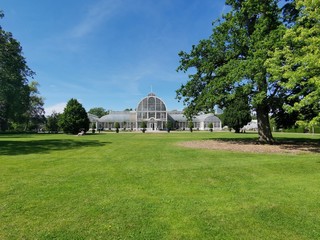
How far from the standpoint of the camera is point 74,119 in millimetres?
46969

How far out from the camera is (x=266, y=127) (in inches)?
835

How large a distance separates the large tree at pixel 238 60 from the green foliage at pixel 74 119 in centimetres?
2877

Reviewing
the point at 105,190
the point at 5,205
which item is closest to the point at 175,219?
the point at 105,190

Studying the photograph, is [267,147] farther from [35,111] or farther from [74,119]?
[35,111]

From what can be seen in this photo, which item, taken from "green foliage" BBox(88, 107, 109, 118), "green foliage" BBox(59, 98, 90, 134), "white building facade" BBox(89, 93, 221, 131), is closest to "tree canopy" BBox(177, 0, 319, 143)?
"green foliage" BBox(59, 98, 90, 134)

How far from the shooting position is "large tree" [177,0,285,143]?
17.1 m

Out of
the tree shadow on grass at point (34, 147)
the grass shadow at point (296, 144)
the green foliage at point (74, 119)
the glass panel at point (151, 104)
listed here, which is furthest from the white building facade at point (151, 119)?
the tree shadow on grass at point (34, 147)

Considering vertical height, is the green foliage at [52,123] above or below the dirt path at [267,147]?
above

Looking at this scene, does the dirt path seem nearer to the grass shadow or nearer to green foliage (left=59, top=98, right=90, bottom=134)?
the grass shadow

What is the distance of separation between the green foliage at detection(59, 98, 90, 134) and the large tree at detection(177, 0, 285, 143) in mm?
28772

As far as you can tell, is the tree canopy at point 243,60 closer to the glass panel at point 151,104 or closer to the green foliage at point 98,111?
the glass panel at point 151,104

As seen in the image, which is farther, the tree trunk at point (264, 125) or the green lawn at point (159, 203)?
the tree trunk at point (264, 125)

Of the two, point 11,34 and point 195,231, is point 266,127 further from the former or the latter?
point 11,34

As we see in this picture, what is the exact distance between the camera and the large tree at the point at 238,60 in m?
17.1
